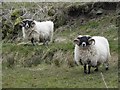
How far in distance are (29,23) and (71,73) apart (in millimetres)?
6590

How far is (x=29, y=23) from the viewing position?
71.9 ft

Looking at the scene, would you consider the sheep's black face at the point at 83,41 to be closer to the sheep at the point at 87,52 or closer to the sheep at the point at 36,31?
the sheep at the point at 87,52

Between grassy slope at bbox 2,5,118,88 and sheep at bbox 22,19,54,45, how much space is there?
2.05ft

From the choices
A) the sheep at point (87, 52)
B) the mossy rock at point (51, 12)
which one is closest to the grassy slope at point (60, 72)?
the sheep at point (87, 52)

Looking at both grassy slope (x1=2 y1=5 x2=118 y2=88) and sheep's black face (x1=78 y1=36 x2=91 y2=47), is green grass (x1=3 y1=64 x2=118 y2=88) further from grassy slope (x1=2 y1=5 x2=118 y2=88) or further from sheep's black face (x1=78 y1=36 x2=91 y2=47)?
sheep's black face (x1=78 y1=36 x2=91 y2=47)

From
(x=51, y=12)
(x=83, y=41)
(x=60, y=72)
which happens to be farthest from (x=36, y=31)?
(x=83, y=41)

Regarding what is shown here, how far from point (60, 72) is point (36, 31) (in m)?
6.38

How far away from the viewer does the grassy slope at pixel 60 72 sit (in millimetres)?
13914

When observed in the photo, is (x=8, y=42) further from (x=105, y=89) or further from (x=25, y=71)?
(x=105, y=89)

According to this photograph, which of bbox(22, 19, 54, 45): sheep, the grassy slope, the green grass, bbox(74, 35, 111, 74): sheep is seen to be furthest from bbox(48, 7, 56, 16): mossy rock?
bbox(74, 35, 111, 74): sheep

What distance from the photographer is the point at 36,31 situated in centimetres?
2234

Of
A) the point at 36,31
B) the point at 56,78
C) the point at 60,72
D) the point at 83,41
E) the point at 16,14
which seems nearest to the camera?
the point at 56,78

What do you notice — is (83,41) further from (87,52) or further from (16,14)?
(16,14)

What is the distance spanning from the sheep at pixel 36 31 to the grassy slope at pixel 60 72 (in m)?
0.63
